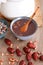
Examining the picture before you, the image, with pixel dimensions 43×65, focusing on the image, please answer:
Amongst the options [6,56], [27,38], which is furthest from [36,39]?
[6,56]

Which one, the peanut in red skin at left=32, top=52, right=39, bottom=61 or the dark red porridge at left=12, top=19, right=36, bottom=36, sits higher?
the dark red porridge at left=12, top=19, right=36, bottom=36

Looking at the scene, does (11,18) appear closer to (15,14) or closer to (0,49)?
(15,14)

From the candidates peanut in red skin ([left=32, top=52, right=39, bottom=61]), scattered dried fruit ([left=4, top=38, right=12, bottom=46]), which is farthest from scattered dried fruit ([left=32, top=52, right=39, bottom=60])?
scattered dried fruit ([left=4, top=38, right=12, bottom=46])

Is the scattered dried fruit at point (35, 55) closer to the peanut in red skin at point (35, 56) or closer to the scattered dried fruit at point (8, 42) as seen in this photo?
the peanut in red skin at point (35, 56)

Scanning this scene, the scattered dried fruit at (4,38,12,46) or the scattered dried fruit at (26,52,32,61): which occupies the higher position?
the scattered dried fruit at (4,38,12,46)

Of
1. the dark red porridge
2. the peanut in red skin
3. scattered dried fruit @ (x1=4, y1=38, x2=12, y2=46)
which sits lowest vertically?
the peanut in red skin

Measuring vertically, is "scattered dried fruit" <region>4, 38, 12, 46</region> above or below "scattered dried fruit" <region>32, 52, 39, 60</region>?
above

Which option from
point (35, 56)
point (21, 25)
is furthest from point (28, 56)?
point (21, 25)

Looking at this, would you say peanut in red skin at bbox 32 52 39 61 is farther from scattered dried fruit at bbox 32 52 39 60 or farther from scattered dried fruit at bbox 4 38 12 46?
scattered dried fruit at bbox 4 38 12 46

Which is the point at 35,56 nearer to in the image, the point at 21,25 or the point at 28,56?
the point at 28,56

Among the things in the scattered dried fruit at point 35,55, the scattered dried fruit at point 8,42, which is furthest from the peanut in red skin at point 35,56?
the scattered dried fruit at point 8,42

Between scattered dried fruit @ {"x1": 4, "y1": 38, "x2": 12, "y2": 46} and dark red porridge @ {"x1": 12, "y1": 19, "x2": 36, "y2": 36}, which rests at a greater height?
dark red porridge @ {"x1": 12, "y1": 19, "x2": 36, "y2": 36}
